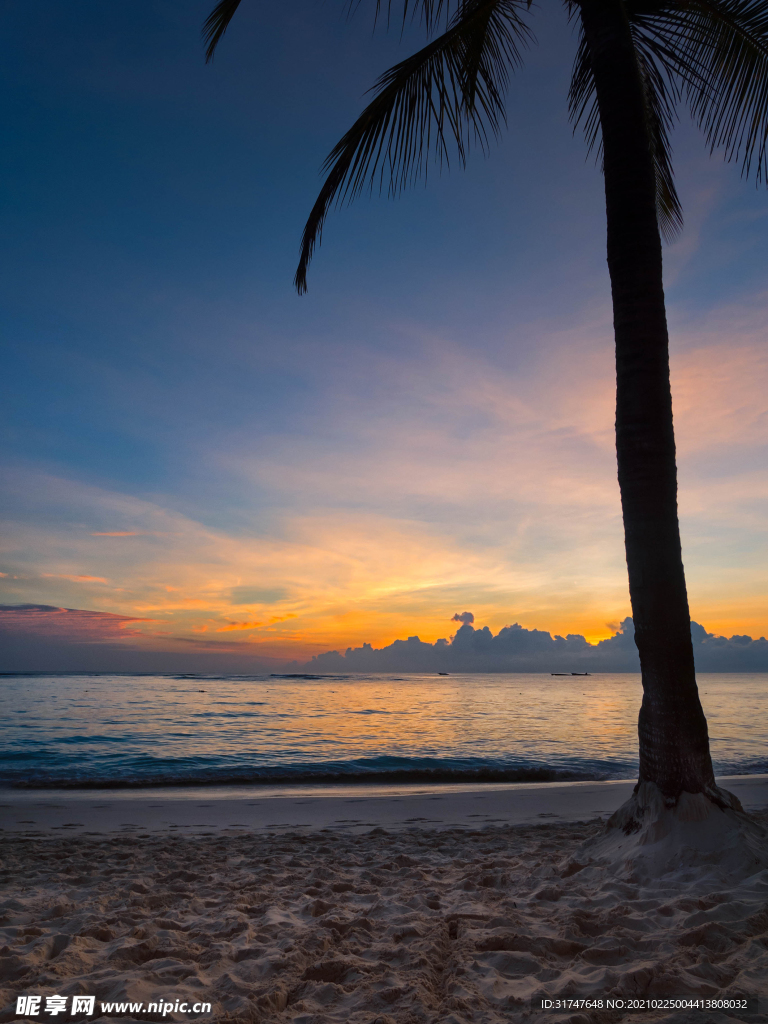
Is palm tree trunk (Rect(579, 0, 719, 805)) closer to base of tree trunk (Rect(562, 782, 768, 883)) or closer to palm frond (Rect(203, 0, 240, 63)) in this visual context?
base of tree trunk (Rect(562, 782, 768, 883))

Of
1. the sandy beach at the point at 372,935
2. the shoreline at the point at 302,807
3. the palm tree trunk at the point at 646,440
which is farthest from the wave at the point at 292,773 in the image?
the palm tree trunk at the point at 646,440

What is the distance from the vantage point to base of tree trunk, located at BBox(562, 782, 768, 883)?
13.5 feet

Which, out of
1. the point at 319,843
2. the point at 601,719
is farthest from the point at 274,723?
the point at 319,843

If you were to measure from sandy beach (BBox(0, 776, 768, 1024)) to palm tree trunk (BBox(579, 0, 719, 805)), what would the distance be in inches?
40.2

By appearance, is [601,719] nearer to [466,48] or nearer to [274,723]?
[274,723]

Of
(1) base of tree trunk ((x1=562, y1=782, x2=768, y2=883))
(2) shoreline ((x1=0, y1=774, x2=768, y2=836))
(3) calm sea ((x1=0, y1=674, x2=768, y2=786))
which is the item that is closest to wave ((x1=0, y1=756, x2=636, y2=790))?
(3) calm sea ((x1=0, y1=674, x2=768, y2=786))

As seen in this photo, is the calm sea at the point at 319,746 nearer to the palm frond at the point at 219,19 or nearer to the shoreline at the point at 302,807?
the shoreline at the point at 302,807

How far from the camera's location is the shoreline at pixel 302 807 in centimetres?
789

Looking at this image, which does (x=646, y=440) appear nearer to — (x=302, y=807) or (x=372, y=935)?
(x=372, y=935)

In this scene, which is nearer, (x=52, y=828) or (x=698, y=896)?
(x=698, y=896)

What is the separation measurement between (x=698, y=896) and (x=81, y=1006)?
12.2 ft

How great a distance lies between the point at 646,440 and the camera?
16.3ft

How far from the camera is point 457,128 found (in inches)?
233

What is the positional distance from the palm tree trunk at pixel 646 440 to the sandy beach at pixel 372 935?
1.02 metres
